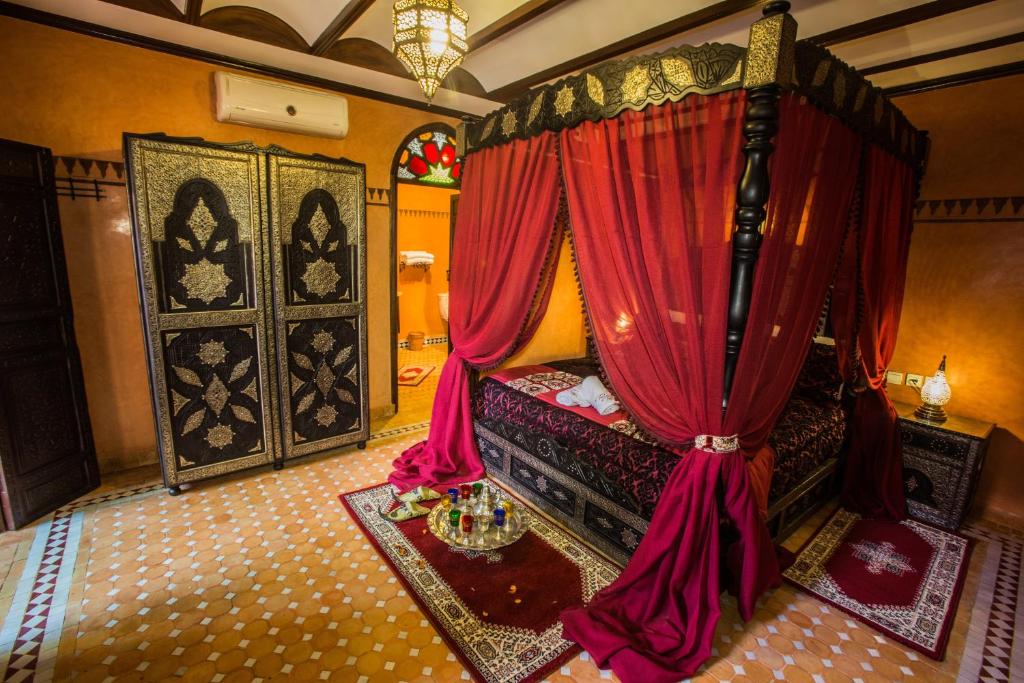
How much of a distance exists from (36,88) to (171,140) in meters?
0.81

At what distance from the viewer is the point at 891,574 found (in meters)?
2.38

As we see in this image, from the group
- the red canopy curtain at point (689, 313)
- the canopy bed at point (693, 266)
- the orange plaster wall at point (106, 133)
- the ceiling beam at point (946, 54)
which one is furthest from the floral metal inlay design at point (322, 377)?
the ceiling beam at point (946, 54)

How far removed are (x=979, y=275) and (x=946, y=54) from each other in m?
1.30

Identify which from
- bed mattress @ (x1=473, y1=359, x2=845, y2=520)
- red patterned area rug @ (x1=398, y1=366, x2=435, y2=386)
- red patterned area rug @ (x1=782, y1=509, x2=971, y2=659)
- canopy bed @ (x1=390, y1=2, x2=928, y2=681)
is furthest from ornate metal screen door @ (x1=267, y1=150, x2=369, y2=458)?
red patterned area rug @ (x1=782, y1=509, x2=971, y2=659)

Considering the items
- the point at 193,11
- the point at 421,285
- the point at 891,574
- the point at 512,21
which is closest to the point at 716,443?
the point at 891,574

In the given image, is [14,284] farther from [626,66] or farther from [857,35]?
[857,35]

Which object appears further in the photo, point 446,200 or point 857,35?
point 446,200

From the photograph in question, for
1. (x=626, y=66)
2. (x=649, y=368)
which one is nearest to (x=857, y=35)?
(x=626, y=66)

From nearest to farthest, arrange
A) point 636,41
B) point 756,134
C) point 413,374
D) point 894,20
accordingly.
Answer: point 756,134, point 894,20, point 636,41, point 413,374

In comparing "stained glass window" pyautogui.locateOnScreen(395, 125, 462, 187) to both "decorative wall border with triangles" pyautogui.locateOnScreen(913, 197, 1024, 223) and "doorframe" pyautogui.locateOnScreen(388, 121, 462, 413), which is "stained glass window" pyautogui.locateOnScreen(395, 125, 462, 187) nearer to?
"doorframe" pyautogui.locateOnScreen(388, 121, 462, 413)

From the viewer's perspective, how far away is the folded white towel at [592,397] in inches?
106

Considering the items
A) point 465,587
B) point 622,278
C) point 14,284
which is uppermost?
point 622,278

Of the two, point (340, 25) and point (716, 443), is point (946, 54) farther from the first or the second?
point (340, 25)

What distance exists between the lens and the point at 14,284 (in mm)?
2404
